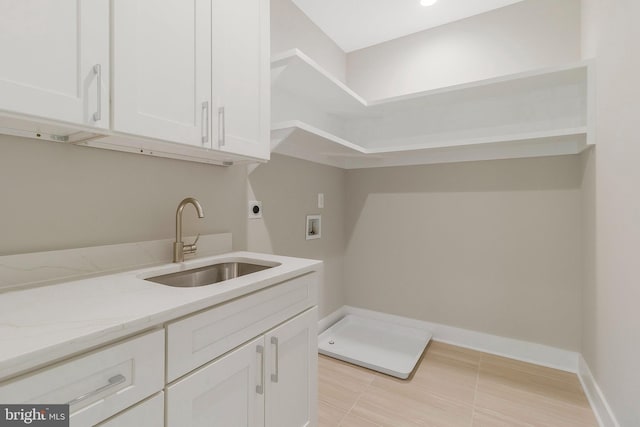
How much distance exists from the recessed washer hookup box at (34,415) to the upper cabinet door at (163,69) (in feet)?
2.46

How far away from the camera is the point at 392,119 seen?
8.66ft

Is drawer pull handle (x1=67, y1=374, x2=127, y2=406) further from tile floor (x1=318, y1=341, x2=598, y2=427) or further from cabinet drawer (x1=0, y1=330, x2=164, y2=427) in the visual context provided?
tile floor (x1=318, y1=341, x2=598, y2=427)

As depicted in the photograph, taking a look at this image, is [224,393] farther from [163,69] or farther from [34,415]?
[163,69]

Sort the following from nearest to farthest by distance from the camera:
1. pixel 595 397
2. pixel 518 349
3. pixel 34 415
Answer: pixel 34 415, pixel 595 397, pixel 518 349

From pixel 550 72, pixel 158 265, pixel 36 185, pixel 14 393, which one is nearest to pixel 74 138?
pixel 36 185

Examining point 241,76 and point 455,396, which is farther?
Result: point 455,396

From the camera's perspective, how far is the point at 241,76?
1344mm

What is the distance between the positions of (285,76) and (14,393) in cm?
185

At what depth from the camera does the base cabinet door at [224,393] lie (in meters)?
0.80

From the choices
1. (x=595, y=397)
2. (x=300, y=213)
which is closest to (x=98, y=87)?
(x=300, y=213)

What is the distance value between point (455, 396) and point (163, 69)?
2.26 m

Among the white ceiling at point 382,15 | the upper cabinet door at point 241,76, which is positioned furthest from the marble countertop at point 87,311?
the white ceiling at point 382,15

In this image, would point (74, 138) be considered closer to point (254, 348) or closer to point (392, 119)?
point (254, 348)

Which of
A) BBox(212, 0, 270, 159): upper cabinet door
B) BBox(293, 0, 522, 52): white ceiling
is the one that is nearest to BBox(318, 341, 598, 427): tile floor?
BBox(212, 0, 270, 159): upper cabinet door
